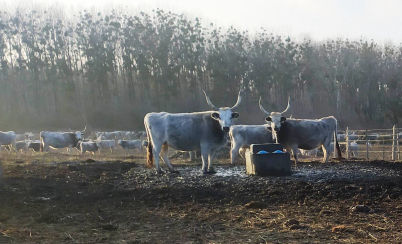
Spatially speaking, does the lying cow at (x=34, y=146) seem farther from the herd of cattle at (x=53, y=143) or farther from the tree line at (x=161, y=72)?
the tree line at (x=161, y=72)

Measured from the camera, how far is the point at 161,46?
55875 millimetres

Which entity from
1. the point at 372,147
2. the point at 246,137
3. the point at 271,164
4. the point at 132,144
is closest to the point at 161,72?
the point at 132,144

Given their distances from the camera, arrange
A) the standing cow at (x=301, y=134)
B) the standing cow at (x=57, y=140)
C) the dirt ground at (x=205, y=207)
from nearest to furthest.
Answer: the dirt ground at (x=205, y=207) → the standing cow at (x=301, y=134) → the standing cow at (x=57, y=140)

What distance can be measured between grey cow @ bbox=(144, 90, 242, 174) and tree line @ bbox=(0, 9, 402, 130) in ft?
134

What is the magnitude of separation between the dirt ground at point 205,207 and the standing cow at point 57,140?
19.6 meters

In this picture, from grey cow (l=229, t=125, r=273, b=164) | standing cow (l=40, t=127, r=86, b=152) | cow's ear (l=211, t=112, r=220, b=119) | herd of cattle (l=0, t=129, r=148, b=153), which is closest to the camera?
cow's ear (l=211, t=112, r=220, b=119)

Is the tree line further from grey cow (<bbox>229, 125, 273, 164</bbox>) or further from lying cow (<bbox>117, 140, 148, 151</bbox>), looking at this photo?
grey cow (<bbox>229, 125, 273, 164</bbox>)

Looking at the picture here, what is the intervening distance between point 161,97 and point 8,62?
20.8 metres

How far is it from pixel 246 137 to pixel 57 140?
1802 centimetres

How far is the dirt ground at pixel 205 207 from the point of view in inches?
240

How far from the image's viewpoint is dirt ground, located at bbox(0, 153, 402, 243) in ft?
20.0

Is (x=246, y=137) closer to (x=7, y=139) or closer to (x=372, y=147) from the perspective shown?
(x=372, y=147)

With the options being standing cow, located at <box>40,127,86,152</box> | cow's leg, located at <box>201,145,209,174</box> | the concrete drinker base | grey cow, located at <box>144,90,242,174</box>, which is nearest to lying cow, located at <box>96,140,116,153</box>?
standing cow, located at <box>40,127,86,152</box>

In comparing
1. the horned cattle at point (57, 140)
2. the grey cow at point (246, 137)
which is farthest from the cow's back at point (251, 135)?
the horned cattle at point (57, 140)
